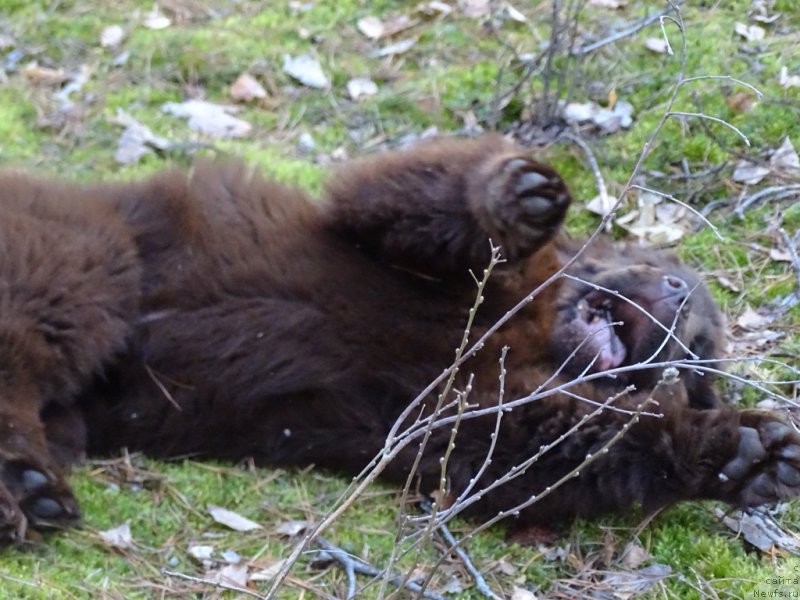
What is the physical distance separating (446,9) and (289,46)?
1.17 m

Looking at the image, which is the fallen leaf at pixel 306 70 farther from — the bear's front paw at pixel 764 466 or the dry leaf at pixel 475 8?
the bear's front paw at pixel 764 466

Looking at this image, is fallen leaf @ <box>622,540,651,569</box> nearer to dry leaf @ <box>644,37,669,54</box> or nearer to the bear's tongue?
the bear's tongue

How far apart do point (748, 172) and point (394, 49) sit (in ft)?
8.57

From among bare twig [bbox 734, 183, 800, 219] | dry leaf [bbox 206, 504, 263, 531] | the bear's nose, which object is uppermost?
bare twig [bbox 734, 183, 800, 219]

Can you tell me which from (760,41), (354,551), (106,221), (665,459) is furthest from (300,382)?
(760,41)

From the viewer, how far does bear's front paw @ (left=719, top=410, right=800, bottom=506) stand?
3.59 meters

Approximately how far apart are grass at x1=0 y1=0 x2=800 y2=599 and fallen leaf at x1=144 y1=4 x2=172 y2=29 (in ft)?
0.25

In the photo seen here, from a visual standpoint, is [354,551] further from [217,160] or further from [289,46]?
[289,46]

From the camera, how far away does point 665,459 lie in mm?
3707

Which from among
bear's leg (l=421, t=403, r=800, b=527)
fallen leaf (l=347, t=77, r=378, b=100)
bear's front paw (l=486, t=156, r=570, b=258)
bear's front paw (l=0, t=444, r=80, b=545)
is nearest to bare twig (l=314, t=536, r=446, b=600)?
bear's leg (l=421, t=403, r=800, b=527)

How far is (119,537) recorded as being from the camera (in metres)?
3.55

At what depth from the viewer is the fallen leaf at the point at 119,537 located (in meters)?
3.52

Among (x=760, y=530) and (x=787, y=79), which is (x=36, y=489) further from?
(x=787, y=79)

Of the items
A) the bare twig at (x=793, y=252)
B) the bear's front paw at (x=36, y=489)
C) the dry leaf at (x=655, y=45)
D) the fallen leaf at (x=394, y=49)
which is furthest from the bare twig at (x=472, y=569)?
the fallen leaf at (x=394, y=49)
